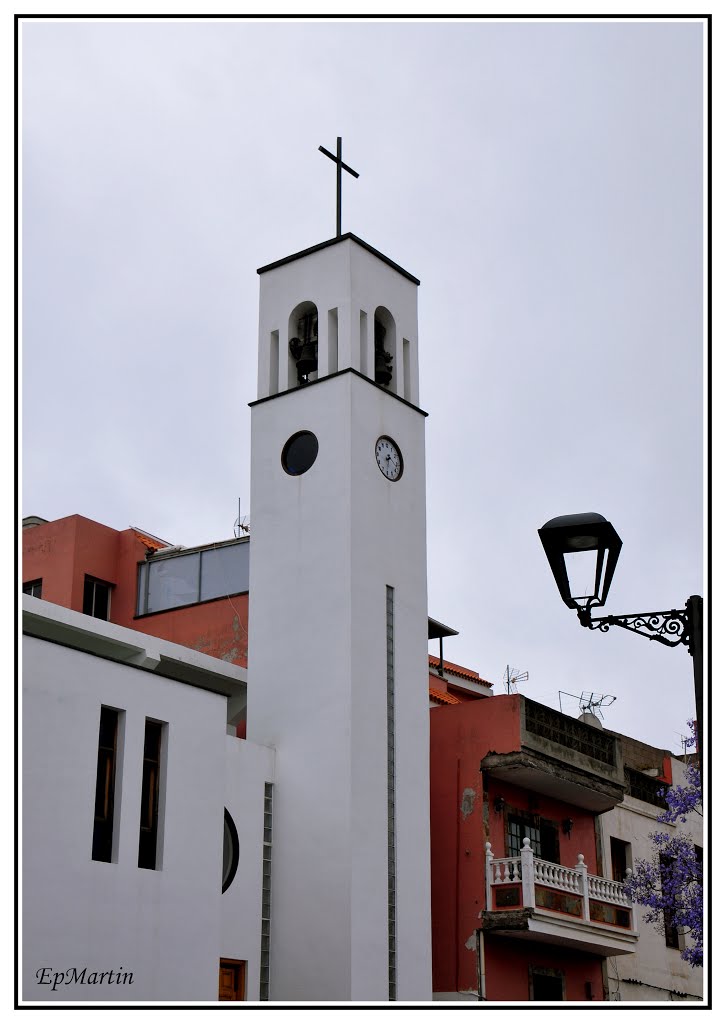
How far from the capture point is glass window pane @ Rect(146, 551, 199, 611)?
26.1 m

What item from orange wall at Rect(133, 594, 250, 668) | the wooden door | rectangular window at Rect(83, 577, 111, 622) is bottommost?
the wooden door

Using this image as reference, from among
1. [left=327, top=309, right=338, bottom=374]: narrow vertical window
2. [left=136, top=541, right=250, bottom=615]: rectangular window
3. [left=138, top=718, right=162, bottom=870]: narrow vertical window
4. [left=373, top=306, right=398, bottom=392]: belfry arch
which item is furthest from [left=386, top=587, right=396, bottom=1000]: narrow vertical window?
[left=138, top=718, right=162, bottom=870]: narrow vertical window

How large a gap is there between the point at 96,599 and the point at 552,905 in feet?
35.6

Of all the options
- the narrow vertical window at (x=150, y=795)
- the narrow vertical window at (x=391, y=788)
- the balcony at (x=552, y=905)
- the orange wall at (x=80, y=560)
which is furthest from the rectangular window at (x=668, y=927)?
the narrow vertical window at (x=150, y=795)

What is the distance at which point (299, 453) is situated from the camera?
2197 centimetres

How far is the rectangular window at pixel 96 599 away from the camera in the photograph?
27016 millimetres

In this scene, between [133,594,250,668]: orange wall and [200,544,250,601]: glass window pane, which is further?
[200,544,250,601]: glass window pane

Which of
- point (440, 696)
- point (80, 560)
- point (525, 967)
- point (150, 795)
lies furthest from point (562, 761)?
point (80, 560)

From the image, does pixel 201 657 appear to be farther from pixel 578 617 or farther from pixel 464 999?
pixel 578 617

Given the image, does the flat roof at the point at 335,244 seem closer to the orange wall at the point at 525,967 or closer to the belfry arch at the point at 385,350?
the belfry arch at the point at 385,350

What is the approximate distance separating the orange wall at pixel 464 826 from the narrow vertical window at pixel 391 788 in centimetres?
225

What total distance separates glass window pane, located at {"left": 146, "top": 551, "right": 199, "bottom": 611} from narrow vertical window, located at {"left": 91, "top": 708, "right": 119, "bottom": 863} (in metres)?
10.0

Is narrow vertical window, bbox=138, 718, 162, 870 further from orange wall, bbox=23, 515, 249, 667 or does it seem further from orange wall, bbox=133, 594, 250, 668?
orange wall, bbox=23, 515, 249, 667

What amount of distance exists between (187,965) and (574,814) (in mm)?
10745
